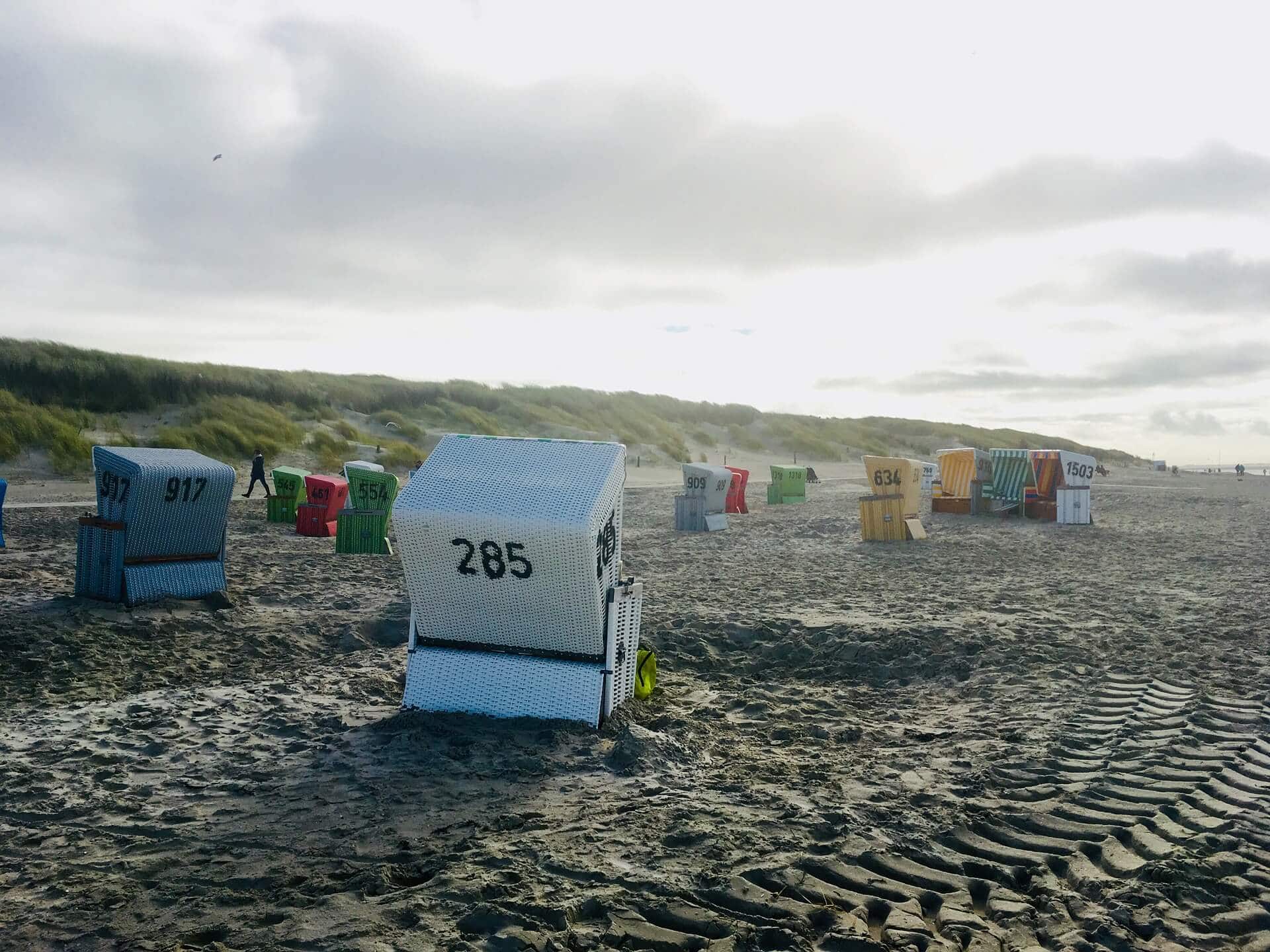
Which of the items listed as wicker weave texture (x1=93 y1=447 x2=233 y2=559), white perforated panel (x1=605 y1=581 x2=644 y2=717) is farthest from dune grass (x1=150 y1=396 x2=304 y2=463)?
white perforated panel (x1=605 y1=581 x2=644 y2=717)

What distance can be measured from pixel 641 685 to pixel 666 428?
225 ft

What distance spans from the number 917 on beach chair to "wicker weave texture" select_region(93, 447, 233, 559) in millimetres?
5635

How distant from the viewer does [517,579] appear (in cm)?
647

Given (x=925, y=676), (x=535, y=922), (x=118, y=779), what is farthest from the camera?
(x=925, y=676)

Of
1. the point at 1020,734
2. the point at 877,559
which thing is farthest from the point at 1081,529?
the point at 1020,734

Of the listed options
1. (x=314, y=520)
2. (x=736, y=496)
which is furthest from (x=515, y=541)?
(x=736, y=496)

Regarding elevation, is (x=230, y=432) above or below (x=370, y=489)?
above

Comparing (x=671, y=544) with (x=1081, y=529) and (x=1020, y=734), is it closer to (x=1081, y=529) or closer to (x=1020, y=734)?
(x=1081, y=529)

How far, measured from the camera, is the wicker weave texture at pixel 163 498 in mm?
10906

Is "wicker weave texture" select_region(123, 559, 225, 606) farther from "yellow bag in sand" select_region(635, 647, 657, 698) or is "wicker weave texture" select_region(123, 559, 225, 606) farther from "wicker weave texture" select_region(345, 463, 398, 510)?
"wicker weave texture" select_region(345, 463, 398, 510)

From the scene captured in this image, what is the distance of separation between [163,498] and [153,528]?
1.18 feet

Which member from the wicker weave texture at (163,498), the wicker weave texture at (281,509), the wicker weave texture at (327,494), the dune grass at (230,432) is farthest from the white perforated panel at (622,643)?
the dune grass at (230,432)

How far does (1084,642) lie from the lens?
9.22 m

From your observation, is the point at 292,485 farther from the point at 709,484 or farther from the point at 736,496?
the point at 736,496
